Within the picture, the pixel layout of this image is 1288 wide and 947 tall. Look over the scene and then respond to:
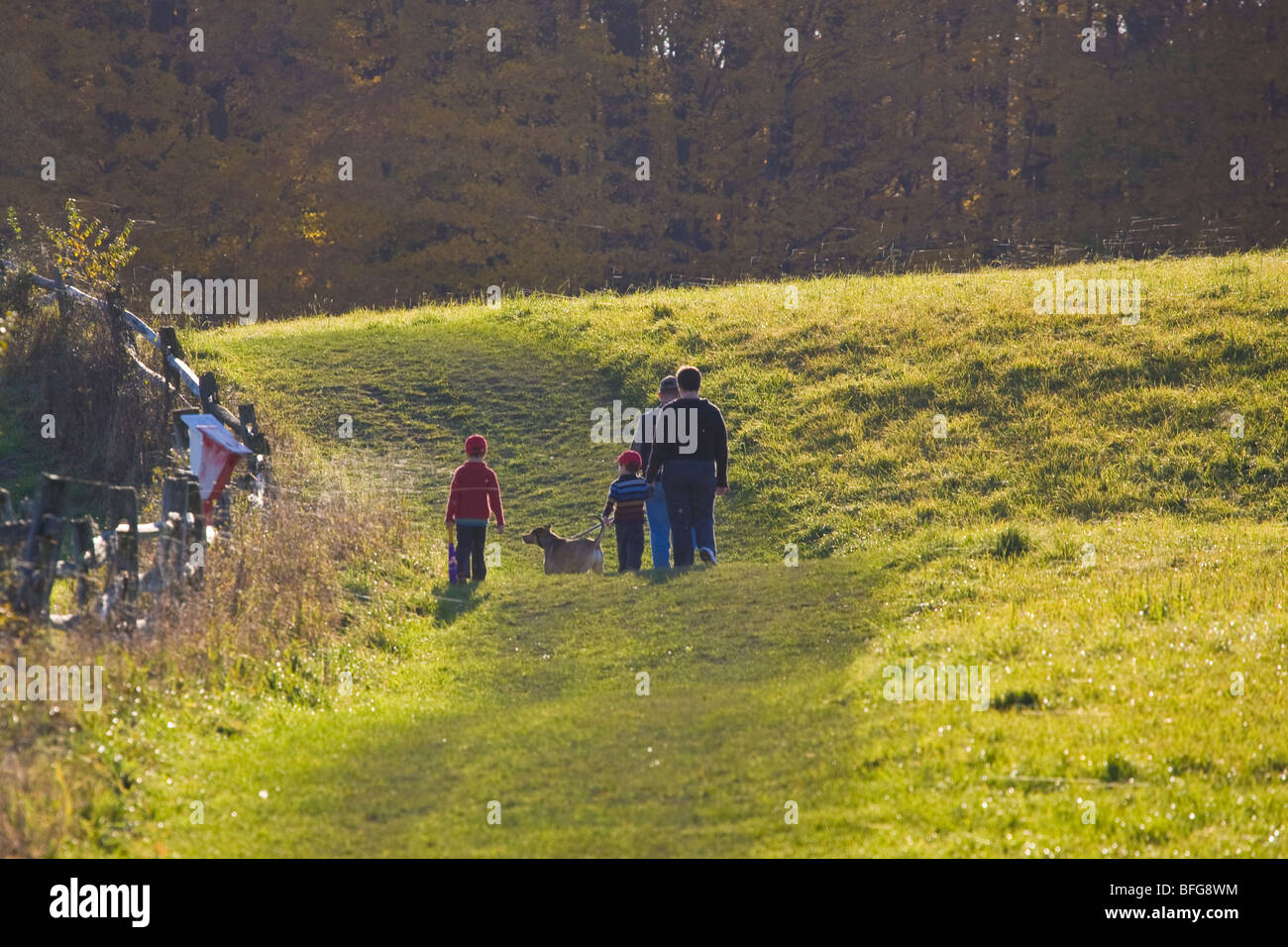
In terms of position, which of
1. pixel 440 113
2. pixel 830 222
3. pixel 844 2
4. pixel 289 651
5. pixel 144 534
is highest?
pixel 844 2

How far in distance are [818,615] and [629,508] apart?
2646 millimetres

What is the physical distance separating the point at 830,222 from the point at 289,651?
2828cm

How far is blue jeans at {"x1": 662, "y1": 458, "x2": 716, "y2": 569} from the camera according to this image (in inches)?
483

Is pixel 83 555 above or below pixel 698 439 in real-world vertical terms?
below

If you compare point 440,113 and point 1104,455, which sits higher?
point 440,113

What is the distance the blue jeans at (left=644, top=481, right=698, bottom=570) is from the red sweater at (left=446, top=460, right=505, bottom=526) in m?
1.42

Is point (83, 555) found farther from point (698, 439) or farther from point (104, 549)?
point (698, 439)

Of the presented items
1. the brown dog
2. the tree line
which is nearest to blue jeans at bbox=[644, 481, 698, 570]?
the brown dog

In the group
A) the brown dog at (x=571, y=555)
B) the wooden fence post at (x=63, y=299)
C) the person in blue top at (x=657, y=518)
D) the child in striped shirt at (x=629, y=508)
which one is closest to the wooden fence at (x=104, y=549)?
the brown dog at (x=571, y=555)

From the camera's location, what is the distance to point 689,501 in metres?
12.5

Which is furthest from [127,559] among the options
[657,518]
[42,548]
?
[657,518]

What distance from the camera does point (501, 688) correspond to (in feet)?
29.9

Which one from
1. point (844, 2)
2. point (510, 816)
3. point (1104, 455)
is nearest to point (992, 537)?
point (1104, 455)
